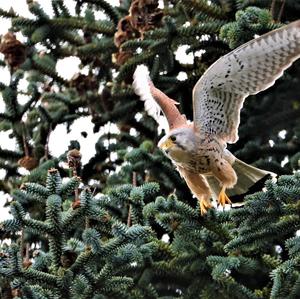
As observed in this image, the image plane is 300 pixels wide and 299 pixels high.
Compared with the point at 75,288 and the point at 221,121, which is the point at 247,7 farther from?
the point at 75,288

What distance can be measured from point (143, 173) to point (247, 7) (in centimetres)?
100

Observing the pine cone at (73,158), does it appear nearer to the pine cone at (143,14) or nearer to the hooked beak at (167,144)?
the hooked beak at (167,144)

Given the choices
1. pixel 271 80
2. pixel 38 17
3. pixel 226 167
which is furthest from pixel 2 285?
pixel 38 17

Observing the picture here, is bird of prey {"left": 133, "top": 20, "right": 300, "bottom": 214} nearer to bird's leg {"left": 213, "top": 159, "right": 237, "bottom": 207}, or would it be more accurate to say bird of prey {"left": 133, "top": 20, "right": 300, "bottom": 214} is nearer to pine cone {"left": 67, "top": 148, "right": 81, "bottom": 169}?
bird's leg {"left": 213, "top": 159, "right": 237, "bottom": 207}

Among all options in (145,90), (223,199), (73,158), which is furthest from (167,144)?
(73,158)

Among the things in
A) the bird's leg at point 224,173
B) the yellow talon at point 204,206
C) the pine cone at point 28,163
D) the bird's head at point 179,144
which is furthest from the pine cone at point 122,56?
the yellow talon at point 204,206

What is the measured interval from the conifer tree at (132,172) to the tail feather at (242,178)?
Result: 132 millimetres

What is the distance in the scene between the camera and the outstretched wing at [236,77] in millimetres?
4734

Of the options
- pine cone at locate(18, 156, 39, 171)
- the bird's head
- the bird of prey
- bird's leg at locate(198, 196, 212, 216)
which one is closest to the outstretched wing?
the bird of prey

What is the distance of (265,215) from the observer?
421cm

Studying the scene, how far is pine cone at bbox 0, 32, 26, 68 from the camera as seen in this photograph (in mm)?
5922

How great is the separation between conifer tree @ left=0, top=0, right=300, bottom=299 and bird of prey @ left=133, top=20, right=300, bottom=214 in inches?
8.6

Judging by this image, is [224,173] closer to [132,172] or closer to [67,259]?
[132,172]

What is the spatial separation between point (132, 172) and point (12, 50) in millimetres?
1016
